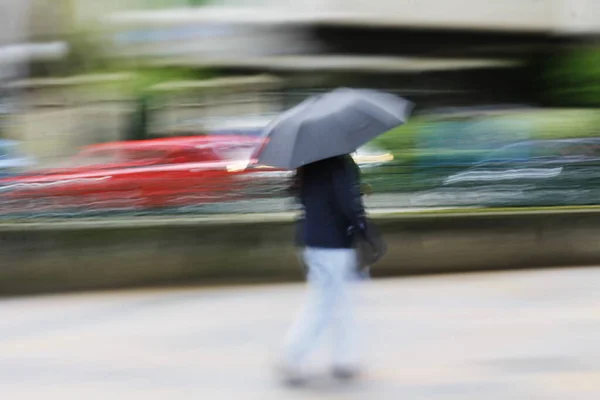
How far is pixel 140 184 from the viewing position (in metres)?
7.92

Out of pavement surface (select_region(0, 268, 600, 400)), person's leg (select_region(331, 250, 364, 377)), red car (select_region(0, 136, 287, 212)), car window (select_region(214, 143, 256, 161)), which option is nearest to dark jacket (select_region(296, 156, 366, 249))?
person's leg (select_region(331, 250, 364, 377))

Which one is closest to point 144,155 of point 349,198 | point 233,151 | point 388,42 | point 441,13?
point 233,151

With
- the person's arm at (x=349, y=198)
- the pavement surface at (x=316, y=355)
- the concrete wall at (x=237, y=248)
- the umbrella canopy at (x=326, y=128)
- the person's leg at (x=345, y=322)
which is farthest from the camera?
the concrete wall at (x=237, y=248)

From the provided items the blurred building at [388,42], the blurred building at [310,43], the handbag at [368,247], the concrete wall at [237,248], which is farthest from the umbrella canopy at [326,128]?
the blurred building at [388,42]

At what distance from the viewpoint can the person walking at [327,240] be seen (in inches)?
176

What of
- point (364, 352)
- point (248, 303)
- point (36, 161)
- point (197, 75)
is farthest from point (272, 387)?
point (197, 75)

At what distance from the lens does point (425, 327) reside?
239 inches

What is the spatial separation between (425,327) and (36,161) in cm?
460

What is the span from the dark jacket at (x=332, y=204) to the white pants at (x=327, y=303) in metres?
0.07

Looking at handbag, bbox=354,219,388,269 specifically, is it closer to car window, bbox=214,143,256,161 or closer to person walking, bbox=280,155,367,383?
person walking, bbox=280,155,367,383

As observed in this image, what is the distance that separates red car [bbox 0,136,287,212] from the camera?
7762 millimetres

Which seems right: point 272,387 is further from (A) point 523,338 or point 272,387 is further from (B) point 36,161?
(B) point 36,161

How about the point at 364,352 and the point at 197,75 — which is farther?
the point at 197,75

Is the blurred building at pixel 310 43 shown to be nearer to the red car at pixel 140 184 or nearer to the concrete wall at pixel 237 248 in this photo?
the red car at pixel 140 184
